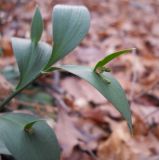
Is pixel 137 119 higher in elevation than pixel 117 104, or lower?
lower

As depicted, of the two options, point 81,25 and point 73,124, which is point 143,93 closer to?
point 73,124

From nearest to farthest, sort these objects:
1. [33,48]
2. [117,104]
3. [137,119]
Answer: [117,104] → [33,48] → [137,119]

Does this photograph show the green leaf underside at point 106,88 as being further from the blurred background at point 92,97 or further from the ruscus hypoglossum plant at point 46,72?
the blurred background at point 92,97

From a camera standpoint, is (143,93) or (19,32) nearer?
(143,93)

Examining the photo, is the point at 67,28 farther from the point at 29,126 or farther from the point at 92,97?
the point at 92,97

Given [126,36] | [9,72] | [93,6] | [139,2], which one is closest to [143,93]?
[9,72]

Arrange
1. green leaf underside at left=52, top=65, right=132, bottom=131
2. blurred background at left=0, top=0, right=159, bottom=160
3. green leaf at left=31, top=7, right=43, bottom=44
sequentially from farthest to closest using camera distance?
blurred background at left=0, top=0, right=159, bottom=160 → green leaf at left=31, top=7, right=43, bottom=44 → green leaf underside at left=52, top=65, right=132, bottom=131

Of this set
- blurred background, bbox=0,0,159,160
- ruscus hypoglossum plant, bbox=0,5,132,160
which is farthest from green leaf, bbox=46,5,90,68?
blurred background, bbox=0,0,159,160

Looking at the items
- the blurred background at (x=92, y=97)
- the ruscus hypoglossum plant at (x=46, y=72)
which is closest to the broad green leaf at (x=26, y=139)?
the ruscus hypoglossum plant at (x=46, y=72)

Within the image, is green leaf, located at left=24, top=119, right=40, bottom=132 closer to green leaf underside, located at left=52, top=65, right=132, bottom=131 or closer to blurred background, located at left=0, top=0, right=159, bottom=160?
green leaf underside, located at left=52, top=65, right=132, bottom=131
